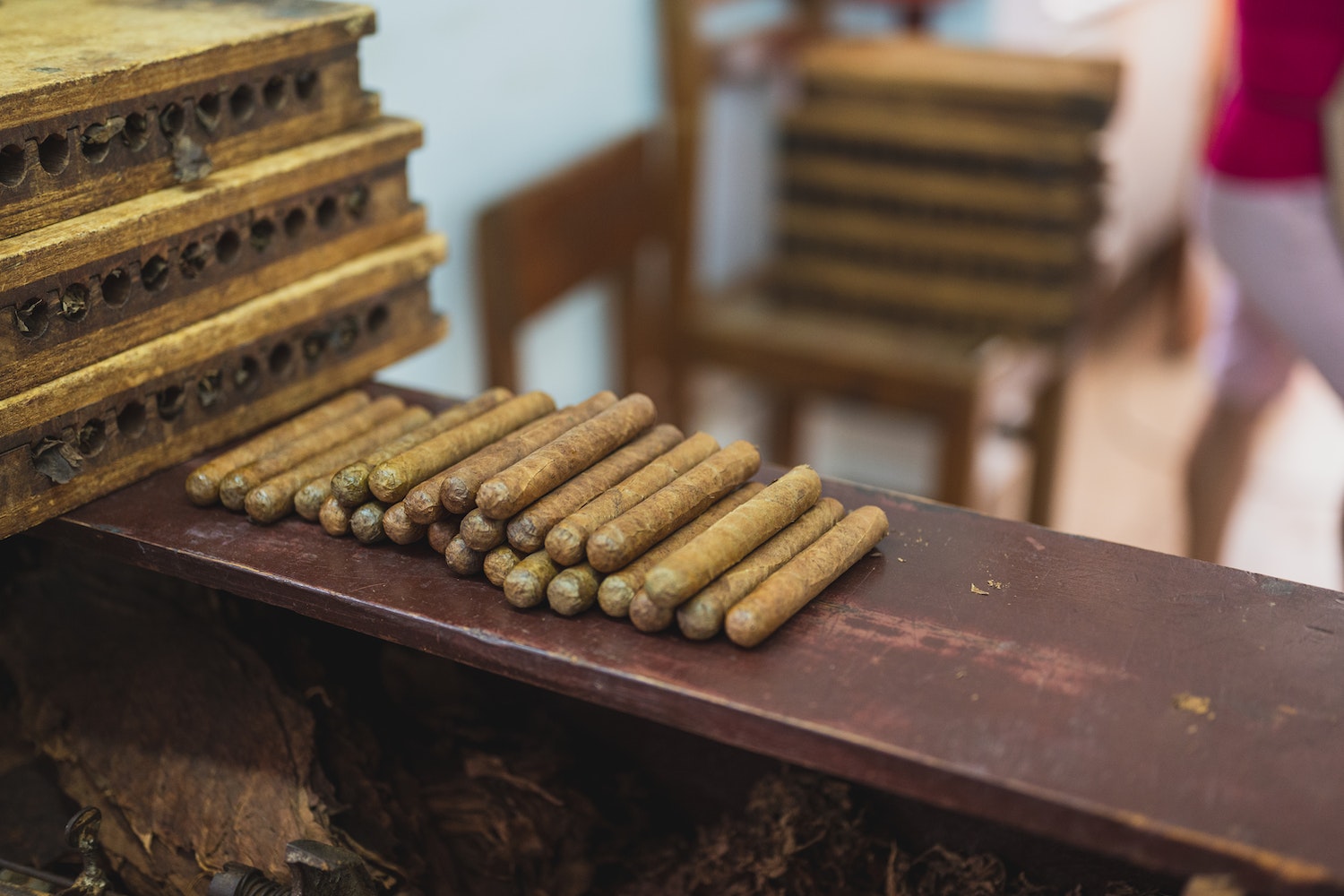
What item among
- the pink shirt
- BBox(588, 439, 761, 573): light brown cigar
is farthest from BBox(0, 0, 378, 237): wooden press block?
the pink shirt

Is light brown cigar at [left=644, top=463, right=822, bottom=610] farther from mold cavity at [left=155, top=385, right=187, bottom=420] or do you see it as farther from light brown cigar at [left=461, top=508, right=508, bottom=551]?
mold cavity at [left=155, top=385, right=187, bottom=420]

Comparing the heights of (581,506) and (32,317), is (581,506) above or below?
below

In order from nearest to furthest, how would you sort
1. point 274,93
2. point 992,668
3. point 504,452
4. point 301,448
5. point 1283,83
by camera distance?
1. point 992,668
2. point 504,452
3. point 301,448
4. point 274,93
5. point 1283,83

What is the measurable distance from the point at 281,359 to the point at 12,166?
0.41 meters

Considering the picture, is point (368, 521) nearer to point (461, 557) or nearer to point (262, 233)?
point (461, 557)

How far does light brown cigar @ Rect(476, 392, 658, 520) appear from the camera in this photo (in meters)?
1.20

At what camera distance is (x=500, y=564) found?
47.5 inches

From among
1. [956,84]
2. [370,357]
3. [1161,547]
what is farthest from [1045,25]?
[370,357]

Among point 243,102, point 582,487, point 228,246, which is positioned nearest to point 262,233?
point 228,246

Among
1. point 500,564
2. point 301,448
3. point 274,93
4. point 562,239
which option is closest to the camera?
point 500,564

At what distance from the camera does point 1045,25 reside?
429cm

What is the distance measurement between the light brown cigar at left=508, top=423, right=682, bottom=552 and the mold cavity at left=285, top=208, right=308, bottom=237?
53 centimetres

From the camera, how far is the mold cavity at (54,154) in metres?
1.30

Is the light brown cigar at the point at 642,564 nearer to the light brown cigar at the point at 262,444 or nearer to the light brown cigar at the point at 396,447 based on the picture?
the light brown cigar at the point at 396,447
